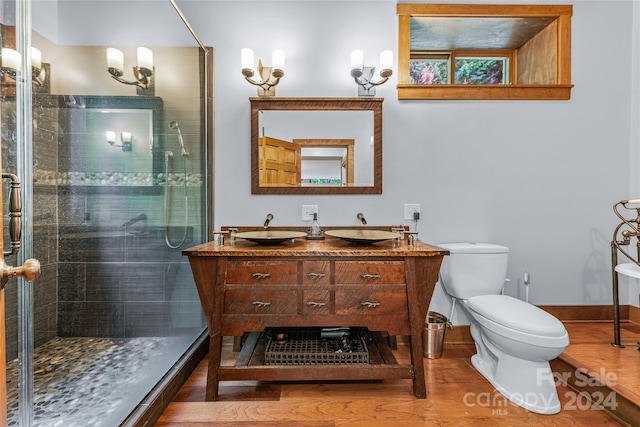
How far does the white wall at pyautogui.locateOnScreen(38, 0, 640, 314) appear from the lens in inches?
83.8

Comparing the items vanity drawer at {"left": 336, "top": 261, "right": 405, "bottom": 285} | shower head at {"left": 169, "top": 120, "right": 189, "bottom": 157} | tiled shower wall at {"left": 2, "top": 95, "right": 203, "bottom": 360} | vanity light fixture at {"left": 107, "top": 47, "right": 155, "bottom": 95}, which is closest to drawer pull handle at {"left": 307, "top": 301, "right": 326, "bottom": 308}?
vanity drawer at {"left": 336, "top": 261, "right": 405, "bottom": 285}

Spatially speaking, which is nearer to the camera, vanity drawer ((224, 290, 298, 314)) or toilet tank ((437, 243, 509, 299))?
vanity drawer ((224, 290, 298, 314))

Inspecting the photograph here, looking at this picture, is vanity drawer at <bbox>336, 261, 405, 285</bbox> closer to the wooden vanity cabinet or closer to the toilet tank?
the wooden vanity cabinet

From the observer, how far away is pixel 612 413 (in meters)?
1.48

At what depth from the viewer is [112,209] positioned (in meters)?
1.76

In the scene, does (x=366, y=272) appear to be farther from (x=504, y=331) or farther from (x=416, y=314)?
(x=504, y=331)

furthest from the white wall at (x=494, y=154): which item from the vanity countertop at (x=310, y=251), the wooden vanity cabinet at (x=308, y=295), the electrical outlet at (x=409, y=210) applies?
the wooden vanity cabinet at (x=308, y=295)

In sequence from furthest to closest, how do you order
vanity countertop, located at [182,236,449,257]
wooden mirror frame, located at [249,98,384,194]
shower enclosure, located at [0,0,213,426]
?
wooden mirror frame, located at [249,98,384,194] → vanity countertop, located at [182,236,449,257] → shower enclosure, located at [0,0,213,426]

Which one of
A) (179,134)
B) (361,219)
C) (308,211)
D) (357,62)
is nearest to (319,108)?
(357,62)

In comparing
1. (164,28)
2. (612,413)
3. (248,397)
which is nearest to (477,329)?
(612,413)

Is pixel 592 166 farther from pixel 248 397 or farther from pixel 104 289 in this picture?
pixel 104 289

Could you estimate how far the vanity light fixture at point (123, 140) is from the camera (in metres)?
1.74

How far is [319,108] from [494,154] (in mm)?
1251

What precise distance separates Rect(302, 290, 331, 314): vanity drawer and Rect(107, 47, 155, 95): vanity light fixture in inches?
59.3
